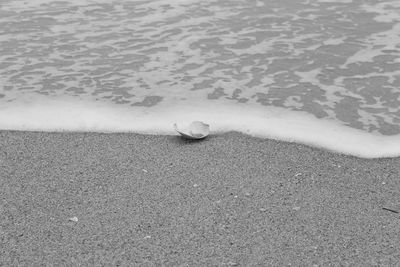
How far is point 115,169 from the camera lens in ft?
12.6

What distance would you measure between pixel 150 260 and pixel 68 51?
4.11m

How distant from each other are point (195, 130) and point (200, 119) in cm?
40

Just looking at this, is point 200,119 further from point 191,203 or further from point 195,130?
point 191,203

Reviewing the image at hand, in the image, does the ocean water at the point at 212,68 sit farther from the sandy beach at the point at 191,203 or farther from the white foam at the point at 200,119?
the sandy beach at the point at 191,203

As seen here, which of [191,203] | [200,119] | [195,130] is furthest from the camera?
[200,119]

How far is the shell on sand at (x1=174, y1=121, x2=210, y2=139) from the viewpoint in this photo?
427cm

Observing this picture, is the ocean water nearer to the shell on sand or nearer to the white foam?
the white foam

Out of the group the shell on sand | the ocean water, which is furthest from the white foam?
the shell on sand

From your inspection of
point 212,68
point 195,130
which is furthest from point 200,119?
point 212,68

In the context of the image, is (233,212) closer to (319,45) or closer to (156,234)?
(156,234)

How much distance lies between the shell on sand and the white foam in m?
0.15

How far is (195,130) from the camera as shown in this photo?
4340 mm

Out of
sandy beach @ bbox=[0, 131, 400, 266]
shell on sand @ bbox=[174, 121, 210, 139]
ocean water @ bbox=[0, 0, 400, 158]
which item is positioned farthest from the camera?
ocean water @ bbox=[0, 0, 400, 158]

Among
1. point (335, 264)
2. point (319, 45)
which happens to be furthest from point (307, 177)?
point (319, 45)
